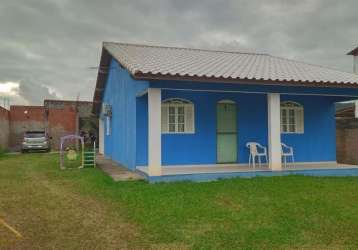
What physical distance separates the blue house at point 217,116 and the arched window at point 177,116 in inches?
1.3

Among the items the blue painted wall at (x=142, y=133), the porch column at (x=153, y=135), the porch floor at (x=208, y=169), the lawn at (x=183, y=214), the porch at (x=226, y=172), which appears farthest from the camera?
the blue painted wall at (x=142, y=133)

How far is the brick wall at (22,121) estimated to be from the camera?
87.9 feet

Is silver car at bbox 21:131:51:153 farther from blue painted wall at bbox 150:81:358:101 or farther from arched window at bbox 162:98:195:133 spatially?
blue painted wall at bbox 150:81:358:101

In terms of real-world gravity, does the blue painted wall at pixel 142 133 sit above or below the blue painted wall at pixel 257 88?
below

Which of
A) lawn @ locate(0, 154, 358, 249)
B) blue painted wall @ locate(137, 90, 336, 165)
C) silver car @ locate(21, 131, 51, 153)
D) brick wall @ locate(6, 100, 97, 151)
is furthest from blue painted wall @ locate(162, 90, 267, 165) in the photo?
brick wall @ locate(6, 100, 97, 151)

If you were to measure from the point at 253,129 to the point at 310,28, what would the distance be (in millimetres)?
7653

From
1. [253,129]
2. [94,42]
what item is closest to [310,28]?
[253,129]

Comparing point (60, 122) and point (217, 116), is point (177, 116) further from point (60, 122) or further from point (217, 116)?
point (60, 122)

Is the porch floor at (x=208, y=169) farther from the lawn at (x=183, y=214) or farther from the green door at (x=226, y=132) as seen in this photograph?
the lawn at (x=183, y=214)

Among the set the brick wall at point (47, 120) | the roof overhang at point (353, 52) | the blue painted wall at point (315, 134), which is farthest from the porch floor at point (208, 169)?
the brick wall at point (47, 120)

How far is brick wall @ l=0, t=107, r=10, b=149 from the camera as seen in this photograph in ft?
76.4

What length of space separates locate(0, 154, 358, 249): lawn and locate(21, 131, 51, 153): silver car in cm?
1347

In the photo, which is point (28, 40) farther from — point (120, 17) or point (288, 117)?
point (288, 117)

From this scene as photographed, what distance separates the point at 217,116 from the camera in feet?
38.4
